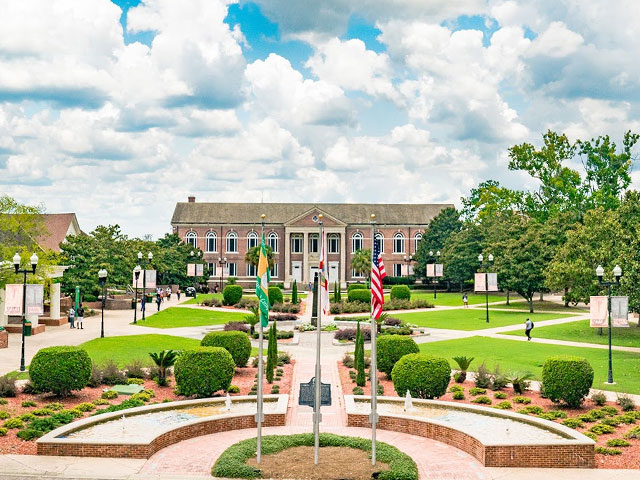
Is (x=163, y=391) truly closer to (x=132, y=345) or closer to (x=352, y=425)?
(x=352, y=425)

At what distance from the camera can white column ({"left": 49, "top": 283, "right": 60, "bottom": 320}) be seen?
138ft

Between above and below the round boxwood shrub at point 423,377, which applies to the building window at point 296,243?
above

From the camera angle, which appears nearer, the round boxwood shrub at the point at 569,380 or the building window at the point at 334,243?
the round boxwood shrub at the point at 569,380

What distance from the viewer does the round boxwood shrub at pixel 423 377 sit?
63.8 feet

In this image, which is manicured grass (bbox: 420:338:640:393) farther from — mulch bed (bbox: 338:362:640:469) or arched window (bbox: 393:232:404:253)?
arched window (bbox: 393:232:404:253)

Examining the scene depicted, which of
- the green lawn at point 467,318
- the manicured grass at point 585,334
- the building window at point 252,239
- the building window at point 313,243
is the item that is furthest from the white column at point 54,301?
the building window at point 313,243

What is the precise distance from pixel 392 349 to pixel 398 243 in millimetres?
68357

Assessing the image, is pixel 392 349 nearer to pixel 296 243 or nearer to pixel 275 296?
pixel 275 296

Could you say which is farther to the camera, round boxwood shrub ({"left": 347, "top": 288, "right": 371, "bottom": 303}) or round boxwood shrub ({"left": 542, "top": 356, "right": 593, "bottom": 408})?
round boxwood shrub ({"left": 347, "top": 288, "right": 371, "bottom": 303})

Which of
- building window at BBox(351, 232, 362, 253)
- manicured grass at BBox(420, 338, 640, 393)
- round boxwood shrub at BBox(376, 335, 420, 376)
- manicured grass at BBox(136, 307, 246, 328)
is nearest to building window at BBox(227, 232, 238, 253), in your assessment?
building window at BBox(351, 232, 362, 253)

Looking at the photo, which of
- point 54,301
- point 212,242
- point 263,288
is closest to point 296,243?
point 212,242

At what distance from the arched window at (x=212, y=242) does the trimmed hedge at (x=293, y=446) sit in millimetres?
76056

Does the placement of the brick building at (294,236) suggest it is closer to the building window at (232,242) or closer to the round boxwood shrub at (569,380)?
the building window at (232,242)

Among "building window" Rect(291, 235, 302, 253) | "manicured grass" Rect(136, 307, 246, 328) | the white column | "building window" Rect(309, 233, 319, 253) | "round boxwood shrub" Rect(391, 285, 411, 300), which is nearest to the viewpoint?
the white column
